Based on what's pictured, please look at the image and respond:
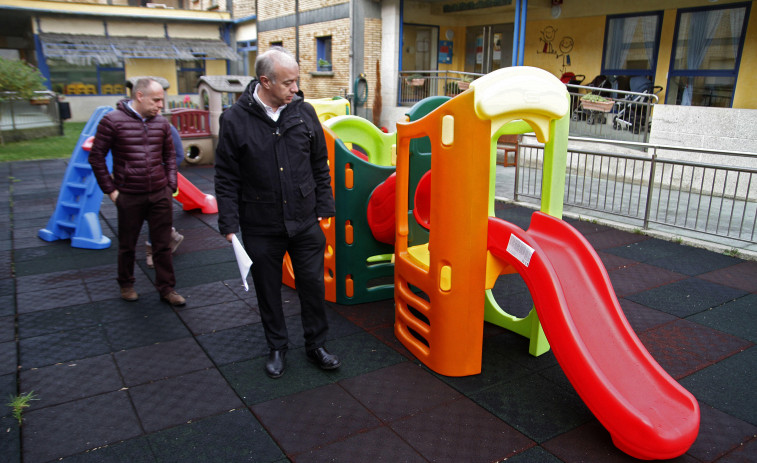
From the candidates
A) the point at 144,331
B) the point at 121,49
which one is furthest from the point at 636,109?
the point at 121,49

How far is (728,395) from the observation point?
134 inches

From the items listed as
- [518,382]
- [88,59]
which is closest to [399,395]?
[518,382]

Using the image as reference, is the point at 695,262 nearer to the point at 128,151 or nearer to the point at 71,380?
the point at 128,151

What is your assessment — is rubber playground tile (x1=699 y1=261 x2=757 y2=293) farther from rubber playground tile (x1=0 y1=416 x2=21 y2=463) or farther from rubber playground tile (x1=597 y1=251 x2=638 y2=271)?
rubber playground tile (x1=0 y1=416 x2=21 y2=463)

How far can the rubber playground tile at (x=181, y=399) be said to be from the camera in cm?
313

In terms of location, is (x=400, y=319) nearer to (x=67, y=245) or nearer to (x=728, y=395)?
(x=728, y=395)

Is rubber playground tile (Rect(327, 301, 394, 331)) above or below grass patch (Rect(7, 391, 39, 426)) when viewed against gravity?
below

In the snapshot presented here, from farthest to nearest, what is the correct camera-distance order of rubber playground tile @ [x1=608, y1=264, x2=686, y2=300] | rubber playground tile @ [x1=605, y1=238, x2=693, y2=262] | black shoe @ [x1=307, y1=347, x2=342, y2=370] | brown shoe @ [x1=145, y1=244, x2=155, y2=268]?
1. rubber playground tile @ [x1=605, y1=238, x2=693, y2=262]
2. brown shoe @ [x1=145, y1=244, x2=155, y2=268]
3. rubber playground tile @ [x1=608, y1=264, x2=686, y2=300]
4. black shoe @ [x1=307, y1=347, x2=342, y2=370]

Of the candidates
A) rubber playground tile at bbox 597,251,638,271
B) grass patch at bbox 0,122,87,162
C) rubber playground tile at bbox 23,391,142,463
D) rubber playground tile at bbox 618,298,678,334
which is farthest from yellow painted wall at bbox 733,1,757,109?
grass patch at bbox 0,122,87,162

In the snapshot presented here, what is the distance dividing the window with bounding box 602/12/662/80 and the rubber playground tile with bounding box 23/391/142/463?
13.1m

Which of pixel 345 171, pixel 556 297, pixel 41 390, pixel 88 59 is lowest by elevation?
pixel 41 390

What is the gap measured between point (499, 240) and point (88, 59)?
24788 millimetres

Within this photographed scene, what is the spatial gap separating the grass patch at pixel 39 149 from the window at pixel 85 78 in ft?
27.2

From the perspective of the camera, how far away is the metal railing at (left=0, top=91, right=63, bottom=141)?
49.6ft
